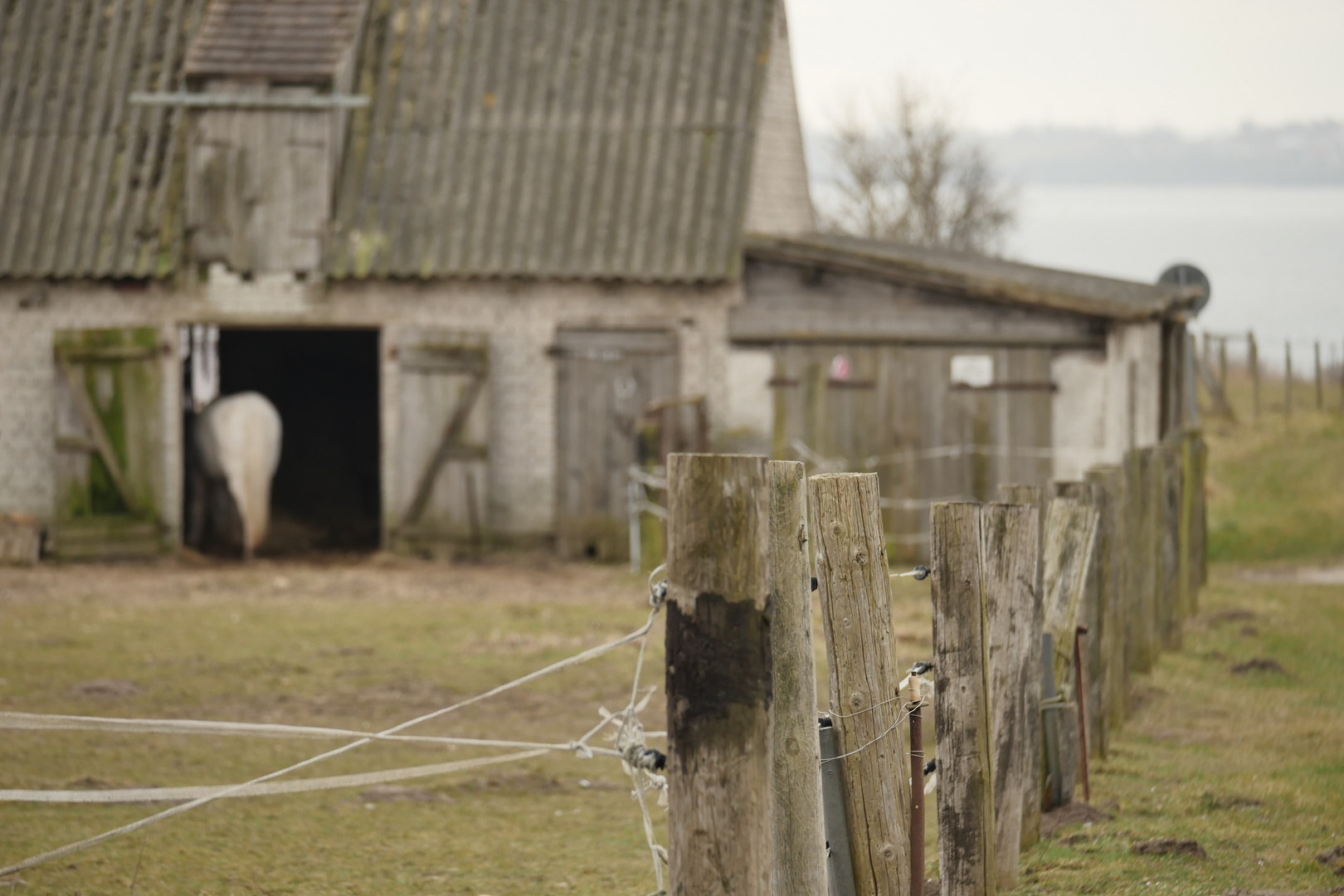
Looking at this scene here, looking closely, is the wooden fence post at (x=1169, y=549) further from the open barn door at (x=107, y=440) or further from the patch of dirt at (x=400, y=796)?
the open barn door at (x=107, y=440)

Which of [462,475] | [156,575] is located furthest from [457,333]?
[156,575]

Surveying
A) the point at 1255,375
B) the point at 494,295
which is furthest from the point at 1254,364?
the point at 494,295

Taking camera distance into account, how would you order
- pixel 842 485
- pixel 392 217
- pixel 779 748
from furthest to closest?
1. pixel 392 217
2. pixel 842 485
3. pixel 779 748

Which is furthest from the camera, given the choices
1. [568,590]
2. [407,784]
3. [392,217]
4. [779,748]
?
[392,217]

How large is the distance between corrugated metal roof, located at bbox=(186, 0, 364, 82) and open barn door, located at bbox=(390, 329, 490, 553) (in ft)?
9.86

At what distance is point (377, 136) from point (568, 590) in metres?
5.62

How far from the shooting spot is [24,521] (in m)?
14.5

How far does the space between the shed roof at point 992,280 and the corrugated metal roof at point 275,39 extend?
485cm

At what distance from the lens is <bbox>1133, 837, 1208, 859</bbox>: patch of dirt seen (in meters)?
4.89

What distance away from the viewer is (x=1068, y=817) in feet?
17.7

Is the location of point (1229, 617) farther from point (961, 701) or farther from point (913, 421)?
point (961, 701)

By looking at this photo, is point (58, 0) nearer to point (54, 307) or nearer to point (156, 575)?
point (54, 307)

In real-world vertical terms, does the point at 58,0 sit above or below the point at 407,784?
above

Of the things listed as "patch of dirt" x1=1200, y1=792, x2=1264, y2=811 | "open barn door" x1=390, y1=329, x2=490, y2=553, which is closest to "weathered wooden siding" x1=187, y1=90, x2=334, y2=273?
"open barn door" x1=390, y1=329, x2=490, y2=553
